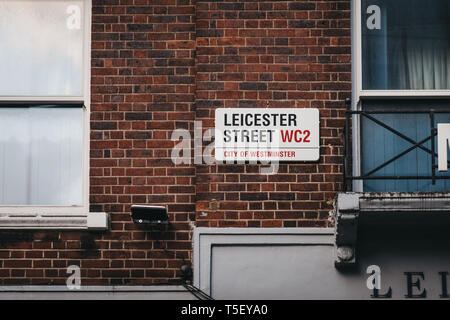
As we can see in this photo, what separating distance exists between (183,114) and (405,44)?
2014 mm

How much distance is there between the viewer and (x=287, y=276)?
5.34 meters

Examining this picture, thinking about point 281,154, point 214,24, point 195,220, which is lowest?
point 195,220

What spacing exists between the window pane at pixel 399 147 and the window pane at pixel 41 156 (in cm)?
245

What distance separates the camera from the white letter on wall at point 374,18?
571cm

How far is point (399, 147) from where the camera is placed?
219 inches

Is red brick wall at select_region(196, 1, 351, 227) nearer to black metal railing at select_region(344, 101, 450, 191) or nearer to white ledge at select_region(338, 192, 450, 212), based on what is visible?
black metal railing at select_region(344, 101, 450, 191)

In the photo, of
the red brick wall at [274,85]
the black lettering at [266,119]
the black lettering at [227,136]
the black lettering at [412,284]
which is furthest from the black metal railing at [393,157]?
the black lettering at [227,136]

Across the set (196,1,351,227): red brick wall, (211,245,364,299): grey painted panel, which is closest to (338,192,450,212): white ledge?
(196,1,351,227): red brick wall

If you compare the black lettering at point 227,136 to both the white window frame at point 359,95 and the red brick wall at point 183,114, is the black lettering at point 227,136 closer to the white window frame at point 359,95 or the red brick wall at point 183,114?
the red brick wall at point 183,114

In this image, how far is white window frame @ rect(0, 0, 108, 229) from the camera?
5445mm
